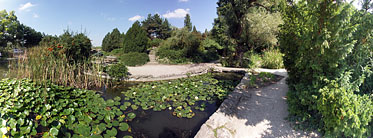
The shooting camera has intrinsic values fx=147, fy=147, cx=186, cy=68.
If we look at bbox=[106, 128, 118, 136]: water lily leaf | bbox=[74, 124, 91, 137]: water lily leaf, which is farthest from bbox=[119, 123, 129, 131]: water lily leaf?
bbox=[74, 124, 91, 137]: water lily leaf

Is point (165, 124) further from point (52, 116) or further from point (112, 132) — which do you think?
point (52, 116)

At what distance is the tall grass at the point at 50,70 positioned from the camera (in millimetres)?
4070

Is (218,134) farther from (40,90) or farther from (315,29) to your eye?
(40,90)

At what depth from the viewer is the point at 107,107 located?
11.2 feet

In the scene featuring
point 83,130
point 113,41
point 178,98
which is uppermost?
point 113,41

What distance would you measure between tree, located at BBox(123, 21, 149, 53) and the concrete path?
9.62 metres

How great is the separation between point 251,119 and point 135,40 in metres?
10.9

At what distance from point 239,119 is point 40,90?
4.32m

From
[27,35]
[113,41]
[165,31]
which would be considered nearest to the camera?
[113,41]

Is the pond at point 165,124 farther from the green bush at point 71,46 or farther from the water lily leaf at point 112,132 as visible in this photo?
the green bush at point 71,46

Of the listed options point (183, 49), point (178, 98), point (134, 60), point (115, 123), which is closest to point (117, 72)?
point (178, 98)

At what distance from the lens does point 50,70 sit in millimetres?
4277

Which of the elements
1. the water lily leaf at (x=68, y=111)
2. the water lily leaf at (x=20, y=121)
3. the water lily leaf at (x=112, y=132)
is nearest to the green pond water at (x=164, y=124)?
the water lily leaf at (x=112, y=132)

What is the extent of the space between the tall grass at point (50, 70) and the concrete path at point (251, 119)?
4.21 m
